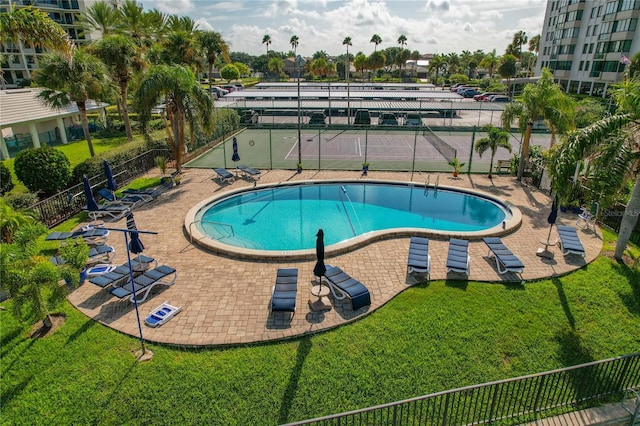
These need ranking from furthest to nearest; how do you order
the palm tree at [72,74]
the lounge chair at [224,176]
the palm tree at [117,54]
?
the palm tree at [117,54]
the lounge chair at [224,176]
the palm tree at [72,74]

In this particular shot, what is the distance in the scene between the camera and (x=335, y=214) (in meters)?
19.0

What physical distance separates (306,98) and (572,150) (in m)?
45.0

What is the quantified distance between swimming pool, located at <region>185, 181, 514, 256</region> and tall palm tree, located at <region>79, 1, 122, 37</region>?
26.9 metres

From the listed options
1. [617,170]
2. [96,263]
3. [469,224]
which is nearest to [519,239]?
[469,224]

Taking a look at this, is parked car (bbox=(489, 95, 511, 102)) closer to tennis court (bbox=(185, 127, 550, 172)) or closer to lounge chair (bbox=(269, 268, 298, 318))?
tennis court (bbox=(185, 127, 550, 172))

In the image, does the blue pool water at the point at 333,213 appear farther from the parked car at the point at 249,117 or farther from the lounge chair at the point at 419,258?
the parked car at the point at 249,117

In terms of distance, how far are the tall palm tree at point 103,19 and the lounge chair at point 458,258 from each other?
36.8 meters

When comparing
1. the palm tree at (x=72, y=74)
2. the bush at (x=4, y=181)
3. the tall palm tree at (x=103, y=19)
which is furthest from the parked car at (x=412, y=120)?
the bush at (x=4, y=181)

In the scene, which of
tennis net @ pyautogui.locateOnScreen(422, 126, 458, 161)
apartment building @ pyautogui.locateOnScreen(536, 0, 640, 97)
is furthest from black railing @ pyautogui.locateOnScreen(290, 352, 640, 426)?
apartment building @ pyautogui.locateOnScreen(536, 0, 640, 97)

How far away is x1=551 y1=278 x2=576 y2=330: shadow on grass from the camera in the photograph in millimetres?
9969

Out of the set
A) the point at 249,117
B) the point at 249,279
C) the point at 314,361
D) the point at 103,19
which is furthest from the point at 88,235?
the point at 249,117

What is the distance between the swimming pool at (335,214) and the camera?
620 inches

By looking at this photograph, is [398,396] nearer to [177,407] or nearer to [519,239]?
[177,407]

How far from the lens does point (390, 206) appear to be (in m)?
20.2
